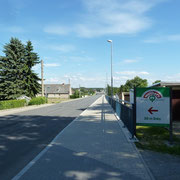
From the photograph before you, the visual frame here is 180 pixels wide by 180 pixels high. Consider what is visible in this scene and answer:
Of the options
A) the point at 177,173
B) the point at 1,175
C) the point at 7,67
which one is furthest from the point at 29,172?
the point at 7,67

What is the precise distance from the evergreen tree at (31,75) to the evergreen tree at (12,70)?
879 mm

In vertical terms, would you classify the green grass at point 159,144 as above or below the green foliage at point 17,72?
below

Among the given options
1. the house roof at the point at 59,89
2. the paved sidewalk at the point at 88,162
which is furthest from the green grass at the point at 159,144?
the house roof at the point at 59,89

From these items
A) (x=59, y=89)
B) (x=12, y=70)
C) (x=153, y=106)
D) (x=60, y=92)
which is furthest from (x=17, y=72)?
(x=59, y=89)

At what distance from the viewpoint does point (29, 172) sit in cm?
411

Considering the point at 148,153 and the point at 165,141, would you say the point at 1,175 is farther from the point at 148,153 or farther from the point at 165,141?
the point at 165,141

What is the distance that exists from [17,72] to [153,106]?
27044mm

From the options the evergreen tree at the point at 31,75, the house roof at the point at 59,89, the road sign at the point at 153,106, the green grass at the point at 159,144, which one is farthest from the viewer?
the house roof at the point at 59,89

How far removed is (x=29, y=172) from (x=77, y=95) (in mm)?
70117

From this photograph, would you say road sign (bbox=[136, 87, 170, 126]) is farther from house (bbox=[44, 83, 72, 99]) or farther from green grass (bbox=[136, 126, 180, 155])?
house (bbox=[44, 83, 72, 99])

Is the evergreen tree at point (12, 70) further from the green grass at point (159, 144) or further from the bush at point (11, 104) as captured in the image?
the green grass at point (159, 144)

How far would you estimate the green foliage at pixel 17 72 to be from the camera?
27984 mm

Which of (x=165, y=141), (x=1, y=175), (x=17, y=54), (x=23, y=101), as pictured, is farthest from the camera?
(x=17, y=54)

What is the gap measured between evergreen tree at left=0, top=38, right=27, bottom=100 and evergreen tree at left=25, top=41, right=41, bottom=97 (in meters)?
0.88
